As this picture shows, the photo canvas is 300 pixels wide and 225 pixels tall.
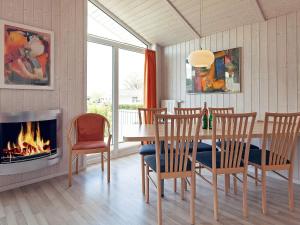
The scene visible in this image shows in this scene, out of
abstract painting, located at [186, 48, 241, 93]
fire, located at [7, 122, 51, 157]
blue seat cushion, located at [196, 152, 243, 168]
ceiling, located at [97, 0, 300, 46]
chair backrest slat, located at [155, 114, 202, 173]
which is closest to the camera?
chair backrest slat, located at [155, 114, 202, 173]

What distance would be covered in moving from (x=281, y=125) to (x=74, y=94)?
281 cm

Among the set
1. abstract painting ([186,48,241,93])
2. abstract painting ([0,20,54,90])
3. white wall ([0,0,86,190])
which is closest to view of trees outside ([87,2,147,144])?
white wall ([0,0,86,190])

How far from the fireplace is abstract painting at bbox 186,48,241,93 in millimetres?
2570

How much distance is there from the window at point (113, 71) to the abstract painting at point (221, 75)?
130 cm

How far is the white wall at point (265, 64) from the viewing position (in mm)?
3166

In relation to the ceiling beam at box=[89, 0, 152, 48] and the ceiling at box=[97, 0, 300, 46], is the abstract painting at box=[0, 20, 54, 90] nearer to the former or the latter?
the ceiling beam at box=[89, 0, 152, 48]

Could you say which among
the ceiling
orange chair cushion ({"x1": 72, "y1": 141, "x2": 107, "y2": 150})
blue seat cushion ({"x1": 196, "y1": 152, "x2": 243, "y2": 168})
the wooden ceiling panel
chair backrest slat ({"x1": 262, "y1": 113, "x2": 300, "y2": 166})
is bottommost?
blue seat cushion ({"x1": 196, "y1": 152, "x2": 243, "y2": 168})

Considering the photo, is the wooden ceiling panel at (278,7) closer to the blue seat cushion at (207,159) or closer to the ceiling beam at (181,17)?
the ceiling beam at (181,17)

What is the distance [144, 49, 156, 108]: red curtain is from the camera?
4.82 m

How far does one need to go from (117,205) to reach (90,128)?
1434mm

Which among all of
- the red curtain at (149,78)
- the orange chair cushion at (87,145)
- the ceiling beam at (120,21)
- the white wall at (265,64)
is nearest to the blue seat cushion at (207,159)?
the orange chair cushion at (87,145)

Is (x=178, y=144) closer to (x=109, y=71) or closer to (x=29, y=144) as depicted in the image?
(x=29, y=144)

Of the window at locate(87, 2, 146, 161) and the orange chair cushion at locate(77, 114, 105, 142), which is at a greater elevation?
the window at locate(87, 2, 146, 161)

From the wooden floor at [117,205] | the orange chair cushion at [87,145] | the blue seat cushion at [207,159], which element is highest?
the orange chair cushion at [87,145]
